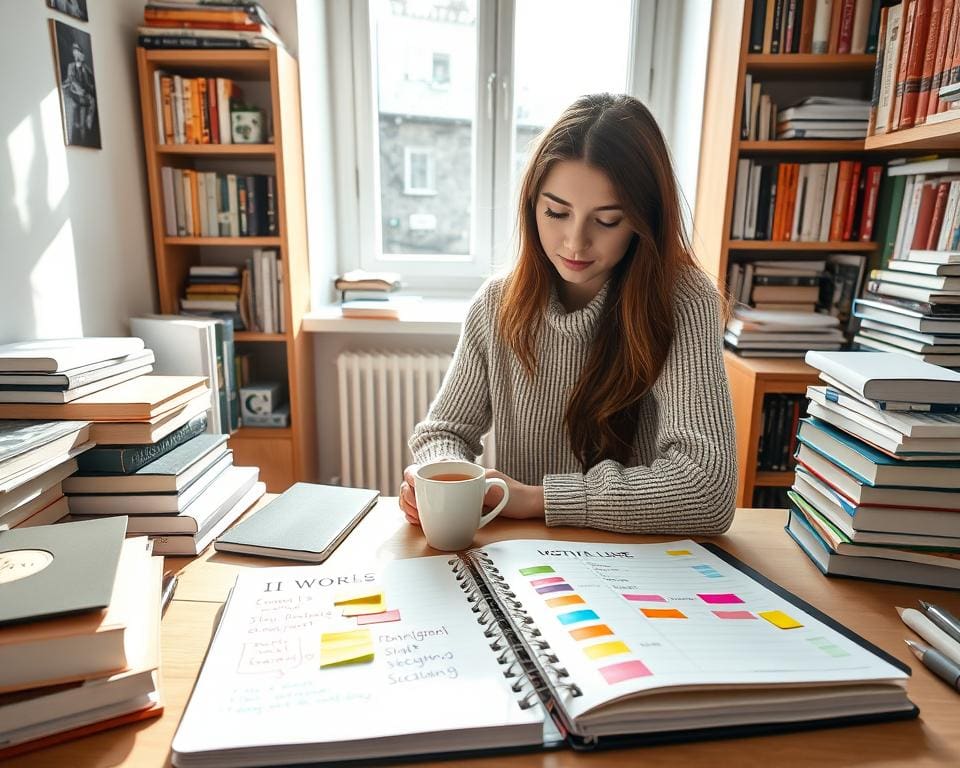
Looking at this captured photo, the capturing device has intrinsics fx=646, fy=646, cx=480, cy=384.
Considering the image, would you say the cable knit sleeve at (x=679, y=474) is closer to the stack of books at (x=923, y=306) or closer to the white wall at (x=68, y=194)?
the stack of books at (x=923, y=306)

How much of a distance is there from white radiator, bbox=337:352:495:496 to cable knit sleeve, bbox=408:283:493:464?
0.99 m

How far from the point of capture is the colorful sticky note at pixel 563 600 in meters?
0.60

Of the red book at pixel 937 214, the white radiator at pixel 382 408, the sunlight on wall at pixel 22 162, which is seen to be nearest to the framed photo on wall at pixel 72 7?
the sunlight on wall at pixel 22 162

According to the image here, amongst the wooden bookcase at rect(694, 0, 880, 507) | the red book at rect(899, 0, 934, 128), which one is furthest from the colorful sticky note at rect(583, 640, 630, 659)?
the red book at rect(899, 0, 934, 128)

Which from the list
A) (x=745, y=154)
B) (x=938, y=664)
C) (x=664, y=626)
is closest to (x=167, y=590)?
(x=664, y=626)

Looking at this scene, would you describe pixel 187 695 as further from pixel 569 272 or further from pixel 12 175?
pixel 12 175

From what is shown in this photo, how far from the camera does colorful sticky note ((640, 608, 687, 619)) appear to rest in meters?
0.57

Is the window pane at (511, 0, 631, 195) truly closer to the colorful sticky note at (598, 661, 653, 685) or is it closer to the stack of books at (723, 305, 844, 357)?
the stack of books at (723, 305, 844, 357)

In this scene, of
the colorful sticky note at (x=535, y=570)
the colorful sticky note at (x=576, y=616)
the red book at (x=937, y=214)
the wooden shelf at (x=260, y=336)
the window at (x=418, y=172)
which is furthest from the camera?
the window at (x=418, y=172)

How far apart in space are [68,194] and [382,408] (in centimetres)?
110

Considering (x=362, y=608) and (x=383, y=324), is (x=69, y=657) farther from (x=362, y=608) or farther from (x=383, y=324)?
(x=383, y=324)

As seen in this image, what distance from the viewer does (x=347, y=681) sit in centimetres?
50

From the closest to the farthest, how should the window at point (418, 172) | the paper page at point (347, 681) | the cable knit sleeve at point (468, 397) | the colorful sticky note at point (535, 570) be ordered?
the paper page at point (347, 681) < the colorful sticky note at point (535, 570) < the cable knit sleeve at point (468, 397) < the window at point (418, 172)

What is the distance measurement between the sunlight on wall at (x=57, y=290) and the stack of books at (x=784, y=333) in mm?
→ 1789
